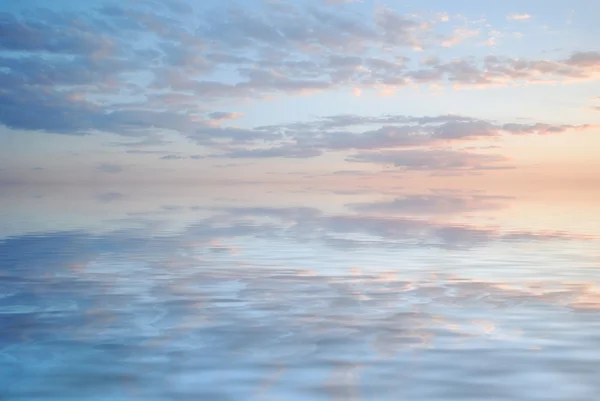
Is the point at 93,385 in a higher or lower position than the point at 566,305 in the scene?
higher

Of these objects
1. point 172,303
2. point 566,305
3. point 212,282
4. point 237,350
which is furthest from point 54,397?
point 566,305

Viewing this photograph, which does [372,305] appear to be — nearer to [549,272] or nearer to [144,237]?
[549,272]

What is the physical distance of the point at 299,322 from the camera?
991 centimetres

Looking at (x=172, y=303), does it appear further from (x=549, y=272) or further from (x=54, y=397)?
(x=549, y=272)

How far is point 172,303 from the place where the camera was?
1138cm

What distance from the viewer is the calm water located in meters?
7.10

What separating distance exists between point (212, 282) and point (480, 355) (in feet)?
22.2

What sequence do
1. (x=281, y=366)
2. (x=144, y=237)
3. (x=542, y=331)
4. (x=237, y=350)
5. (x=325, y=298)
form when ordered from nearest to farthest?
(x=281, y=366) → (x=237, y=350) → (x=542, y=331) → (x=325, y=298) → (x=144, y=237)

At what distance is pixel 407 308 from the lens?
1096 centimetres

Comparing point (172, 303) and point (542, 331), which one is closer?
point (542, 331)

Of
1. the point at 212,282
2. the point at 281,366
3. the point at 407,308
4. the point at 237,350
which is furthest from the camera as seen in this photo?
the point at 212,282

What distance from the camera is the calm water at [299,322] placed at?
7.10 meters

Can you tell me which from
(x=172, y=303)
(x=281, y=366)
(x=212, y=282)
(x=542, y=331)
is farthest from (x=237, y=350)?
(x=212, y=282)

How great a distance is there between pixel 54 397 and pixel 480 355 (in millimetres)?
4838
